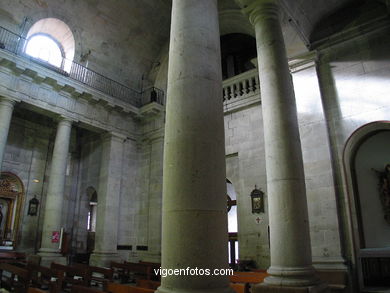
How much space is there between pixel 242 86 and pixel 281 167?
7.72 m

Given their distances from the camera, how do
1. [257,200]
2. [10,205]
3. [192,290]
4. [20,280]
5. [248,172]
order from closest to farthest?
[192,290] < [20,280] < [257,200] < [248,172] < [10,205]

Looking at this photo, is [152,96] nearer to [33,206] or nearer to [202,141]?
[33,206]

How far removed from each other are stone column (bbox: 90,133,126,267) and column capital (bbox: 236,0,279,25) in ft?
31.3

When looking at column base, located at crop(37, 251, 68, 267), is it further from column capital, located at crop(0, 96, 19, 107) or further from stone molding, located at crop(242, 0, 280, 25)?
stone molding, located at crop(242, 0, 280, 25)

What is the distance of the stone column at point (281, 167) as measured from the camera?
16.7 ft

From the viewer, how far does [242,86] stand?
1288cm

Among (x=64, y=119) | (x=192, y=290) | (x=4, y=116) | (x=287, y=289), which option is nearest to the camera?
(x=192, y=290)

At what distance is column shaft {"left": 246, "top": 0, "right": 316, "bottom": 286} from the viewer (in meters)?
5.15

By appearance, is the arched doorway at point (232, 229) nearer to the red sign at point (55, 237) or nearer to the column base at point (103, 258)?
the column base at point (103, 258)

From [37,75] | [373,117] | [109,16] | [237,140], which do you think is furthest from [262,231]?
[109,16]

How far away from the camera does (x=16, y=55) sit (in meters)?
11.3

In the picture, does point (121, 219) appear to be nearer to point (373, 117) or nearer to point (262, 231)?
point (262, 231)

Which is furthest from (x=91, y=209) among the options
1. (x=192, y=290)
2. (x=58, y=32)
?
(x=192, y=290)

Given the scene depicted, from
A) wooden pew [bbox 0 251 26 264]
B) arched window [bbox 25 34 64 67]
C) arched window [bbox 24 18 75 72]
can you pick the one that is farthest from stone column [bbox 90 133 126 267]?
arched window [bbox 25 34 64 67]
